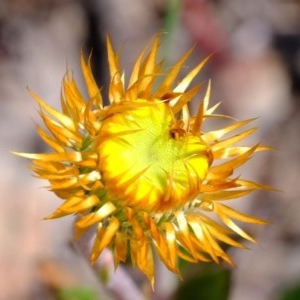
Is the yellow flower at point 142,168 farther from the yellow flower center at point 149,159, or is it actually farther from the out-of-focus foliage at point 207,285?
the out-of-focus foliage at point 207,285

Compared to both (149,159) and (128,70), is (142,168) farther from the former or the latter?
(128,70)

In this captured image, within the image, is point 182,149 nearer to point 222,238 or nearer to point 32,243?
point 222,238

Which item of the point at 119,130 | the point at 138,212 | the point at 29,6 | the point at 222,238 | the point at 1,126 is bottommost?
the point at 222,238

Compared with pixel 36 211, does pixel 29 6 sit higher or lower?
higher

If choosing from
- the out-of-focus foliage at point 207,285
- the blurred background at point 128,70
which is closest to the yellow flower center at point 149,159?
the out-of-focus foliage at point 207,285

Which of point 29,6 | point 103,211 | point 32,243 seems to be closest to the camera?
point 103,211

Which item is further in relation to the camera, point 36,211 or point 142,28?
point 142,28

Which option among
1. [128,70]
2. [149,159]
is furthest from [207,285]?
[128,70]

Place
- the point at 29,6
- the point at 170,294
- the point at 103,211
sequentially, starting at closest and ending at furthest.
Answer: the point at 103,211 → the point at 170,294 → the point at 29,6

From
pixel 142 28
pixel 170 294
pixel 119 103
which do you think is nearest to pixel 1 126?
pixel 142 28

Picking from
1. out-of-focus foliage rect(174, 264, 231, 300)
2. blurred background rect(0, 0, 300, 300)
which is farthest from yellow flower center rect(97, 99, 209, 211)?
blurred background rect(0, 0, 300, 300)
